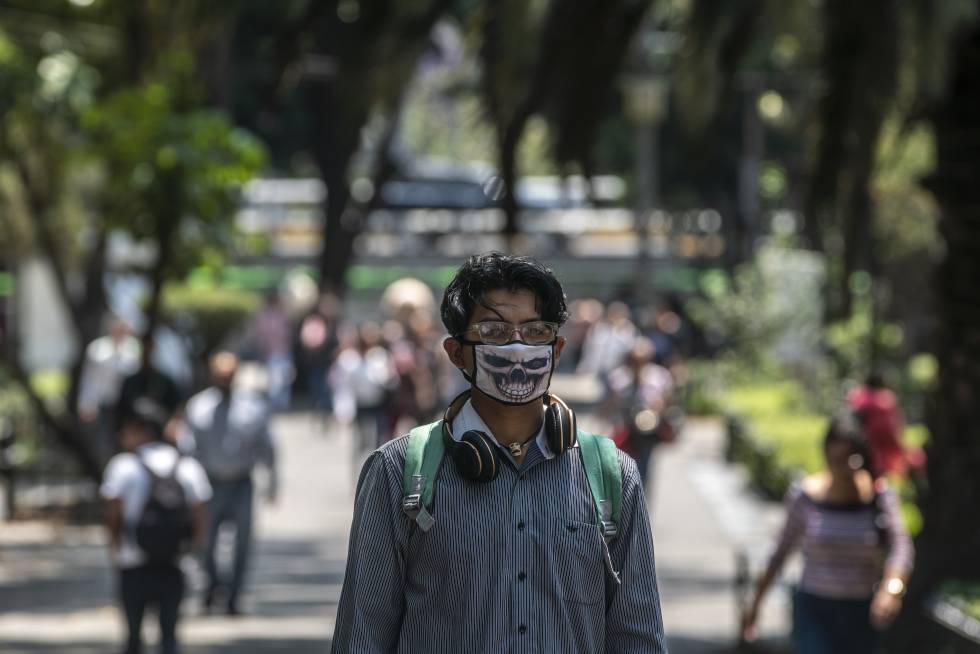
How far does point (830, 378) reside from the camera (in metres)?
26.8

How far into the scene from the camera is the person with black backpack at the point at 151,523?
9.49 m

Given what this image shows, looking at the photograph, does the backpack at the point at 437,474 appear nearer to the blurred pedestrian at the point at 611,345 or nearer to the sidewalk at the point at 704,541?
the sidewalk at the point at 704,541

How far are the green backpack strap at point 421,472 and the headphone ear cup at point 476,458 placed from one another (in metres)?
0.05

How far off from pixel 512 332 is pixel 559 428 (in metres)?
0.21

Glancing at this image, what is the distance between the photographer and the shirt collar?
3906mm

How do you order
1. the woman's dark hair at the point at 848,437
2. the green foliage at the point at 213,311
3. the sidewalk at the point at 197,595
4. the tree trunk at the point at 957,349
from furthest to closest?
the green foliage at the point at 213,311, the sidewalk at the point at 197,595, the tree trunk at the point at 957,349, the woman's dark hair at the point at 848,437

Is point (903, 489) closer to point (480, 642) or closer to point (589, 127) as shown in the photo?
point (589, 127)

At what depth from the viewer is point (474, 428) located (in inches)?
155

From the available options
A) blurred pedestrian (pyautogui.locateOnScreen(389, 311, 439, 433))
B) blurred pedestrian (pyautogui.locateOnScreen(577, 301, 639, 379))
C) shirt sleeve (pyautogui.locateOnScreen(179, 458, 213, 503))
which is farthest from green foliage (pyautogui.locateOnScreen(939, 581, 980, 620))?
blurred pedestrian (pyautogui.locateOnScreen(577, 301, 639, 379))

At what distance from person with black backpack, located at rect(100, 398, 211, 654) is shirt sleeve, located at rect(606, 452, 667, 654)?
5.80m

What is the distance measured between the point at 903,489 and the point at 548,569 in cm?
1255

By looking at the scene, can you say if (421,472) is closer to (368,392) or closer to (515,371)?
(515,371)

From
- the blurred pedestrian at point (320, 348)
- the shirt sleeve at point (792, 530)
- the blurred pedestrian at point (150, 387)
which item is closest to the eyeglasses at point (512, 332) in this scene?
the shirt sleeve at point (792, 530)

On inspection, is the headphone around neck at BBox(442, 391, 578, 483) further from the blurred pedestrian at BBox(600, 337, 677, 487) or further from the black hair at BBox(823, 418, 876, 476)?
the blurred pedestrian at BBox(600, 337, 677, 487)
